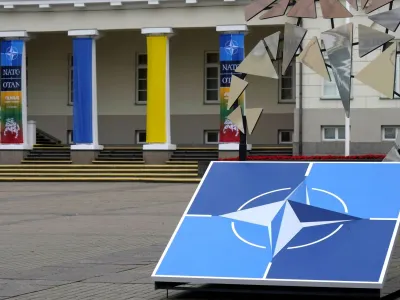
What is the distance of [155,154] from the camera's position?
36812 mm

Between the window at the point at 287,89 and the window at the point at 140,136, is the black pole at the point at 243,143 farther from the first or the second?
the window at the point at 140,136

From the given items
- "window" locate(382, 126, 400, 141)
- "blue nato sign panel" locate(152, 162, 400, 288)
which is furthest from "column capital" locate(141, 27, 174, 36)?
"blue nato sign panel" locate(152, 162, 400, 288)

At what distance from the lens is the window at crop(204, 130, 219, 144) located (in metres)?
40.5

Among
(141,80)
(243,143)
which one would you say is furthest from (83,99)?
(243,143)

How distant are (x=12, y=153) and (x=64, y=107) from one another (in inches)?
178

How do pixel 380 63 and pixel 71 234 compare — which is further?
pixel 71 234

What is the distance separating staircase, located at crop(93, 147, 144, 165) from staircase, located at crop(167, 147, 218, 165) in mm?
1332

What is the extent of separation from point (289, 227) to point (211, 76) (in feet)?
104

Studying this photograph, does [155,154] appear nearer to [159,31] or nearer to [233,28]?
[159,31]

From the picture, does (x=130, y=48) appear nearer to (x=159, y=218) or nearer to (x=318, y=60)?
(x=159, y=218)

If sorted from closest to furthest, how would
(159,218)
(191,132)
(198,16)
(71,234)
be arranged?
(71,234), (159,218), (198,16), (191,132)

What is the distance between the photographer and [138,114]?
136 ft

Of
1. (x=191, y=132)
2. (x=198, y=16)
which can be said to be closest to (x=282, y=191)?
(x=198, y=16)

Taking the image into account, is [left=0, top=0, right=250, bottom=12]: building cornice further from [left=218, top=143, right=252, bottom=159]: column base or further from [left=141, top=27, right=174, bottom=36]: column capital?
[left=218, top=143, right=252, bottom=159]: column base
